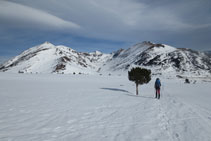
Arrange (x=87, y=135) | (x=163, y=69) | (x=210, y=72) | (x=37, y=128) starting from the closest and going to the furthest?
(x=87, y=135) < (x=37, y=128) < (x=210, y=72) < (x=163, y=69)

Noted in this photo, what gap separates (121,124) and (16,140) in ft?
18.0

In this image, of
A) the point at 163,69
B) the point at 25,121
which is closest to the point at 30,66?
the point at 163,69

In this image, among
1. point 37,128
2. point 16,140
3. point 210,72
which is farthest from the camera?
point 210,72

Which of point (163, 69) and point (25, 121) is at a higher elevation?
point (163, 69)

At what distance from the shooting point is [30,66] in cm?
17825

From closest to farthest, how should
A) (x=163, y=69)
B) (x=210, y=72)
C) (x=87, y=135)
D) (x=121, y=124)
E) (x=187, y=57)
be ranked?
(x=87, y=135) → (x=121, y=124) → (x=210, y=72) → (x=163, y=69) → (x=187, y=57)

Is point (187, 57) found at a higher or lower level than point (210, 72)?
higher

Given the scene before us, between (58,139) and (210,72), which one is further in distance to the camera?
(210,72)

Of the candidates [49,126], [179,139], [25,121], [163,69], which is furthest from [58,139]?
[163,69]

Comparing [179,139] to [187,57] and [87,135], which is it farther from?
[187,57]

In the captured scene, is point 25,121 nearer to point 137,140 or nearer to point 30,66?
point 137,140

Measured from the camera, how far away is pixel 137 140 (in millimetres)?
5938

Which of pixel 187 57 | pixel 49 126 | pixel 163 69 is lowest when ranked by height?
pixel 49 126

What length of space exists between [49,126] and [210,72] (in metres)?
164
